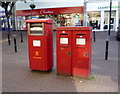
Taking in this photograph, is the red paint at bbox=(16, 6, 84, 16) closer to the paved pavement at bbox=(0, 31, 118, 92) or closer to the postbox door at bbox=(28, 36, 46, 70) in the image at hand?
the paved pavement at bbox=(0, 31, 118, 92)

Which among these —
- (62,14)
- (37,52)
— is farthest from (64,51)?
(62,14)

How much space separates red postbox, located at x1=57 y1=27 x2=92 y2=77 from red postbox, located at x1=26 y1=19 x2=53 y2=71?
0.43m

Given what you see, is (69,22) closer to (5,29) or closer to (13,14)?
(13,14)

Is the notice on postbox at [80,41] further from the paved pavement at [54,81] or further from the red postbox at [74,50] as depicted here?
the paved pavement at [54,81]

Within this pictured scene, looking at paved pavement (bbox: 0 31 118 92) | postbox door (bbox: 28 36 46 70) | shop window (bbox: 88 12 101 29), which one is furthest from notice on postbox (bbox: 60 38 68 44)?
shop window (bbox: 88 12 101 29)

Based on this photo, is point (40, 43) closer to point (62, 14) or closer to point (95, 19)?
point (95, 19)

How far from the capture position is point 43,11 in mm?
25594

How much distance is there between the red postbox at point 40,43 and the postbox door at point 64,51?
0.43 m

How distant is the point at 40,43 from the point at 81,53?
4.55 ft

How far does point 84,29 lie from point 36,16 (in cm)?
2340

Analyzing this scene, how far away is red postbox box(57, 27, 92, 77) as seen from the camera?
436cm

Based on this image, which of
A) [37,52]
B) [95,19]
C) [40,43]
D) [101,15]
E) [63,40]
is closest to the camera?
[63,40]

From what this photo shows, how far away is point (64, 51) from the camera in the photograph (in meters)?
4.61

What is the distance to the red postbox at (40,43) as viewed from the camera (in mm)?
4754
